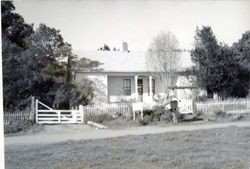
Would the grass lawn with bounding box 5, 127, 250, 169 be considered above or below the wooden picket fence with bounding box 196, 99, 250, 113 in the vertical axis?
below

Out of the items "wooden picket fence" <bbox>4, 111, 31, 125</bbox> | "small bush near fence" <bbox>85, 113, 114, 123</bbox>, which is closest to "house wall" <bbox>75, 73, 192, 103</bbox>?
"small bush near fence" <bbox>85, 113, 114, 123</bbox>

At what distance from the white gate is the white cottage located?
307 millimetres

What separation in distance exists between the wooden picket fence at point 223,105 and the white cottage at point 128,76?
15.7 inches

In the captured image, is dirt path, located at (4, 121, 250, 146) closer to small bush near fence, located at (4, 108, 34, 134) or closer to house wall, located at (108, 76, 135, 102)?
small bush near fence, located at (4, 108, 34, 134)

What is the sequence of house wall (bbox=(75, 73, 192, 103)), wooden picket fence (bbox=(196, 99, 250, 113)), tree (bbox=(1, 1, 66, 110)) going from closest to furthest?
tree (bbox=(1, 1, 66, 110)), house wall (bbox=(75, 73, 192, 103)), wooden picket fence (bbox=(196, 99, 250, 113))

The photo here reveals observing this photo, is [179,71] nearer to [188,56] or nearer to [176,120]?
[188,56]

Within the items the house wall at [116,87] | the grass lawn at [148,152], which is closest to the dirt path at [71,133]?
the grass lawn at [148,152]

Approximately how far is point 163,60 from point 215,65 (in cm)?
60

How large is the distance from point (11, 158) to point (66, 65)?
35.4 inches

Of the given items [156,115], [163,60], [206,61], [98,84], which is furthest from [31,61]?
[206,61]

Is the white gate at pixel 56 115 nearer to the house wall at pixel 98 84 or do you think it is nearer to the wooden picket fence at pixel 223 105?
the house wall at pixel 98 84

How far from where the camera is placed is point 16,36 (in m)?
3.05

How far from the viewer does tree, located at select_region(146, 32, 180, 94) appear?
3336mm

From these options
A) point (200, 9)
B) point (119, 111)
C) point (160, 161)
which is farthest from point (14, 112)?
point (200, 9)
